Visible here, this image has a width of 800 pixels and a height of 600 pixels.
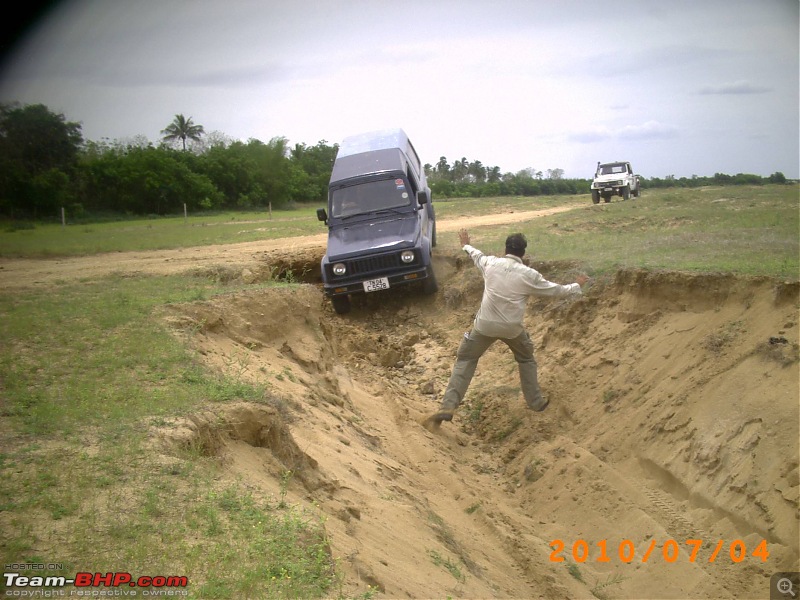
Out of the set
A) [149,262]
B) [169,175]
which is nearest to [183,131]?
[169,175]

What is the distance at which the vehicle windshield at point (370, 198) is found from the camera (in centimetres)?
1385

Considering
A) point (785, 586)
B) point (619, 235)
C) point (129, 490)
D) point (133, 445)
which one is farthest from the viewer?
point (619, 235)

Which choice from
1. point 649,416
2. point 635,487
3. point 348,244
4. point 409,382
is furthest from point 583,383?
point 348,244

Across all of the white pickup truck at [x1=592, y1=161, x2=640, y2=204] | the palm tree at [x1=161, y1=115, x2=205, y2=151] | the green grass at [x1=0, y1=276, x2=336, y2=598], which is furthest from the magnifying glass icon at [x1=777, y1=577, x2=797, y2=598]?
the palm tree at [x1=161, y1=115, x2=205, y2=151]

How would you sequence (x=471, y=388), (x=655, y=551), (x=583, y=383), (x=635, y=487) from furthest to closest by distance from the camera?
(x=471, y=388) < (x=583, y=383) < (x=635, y=487) < (x=655, y=551)

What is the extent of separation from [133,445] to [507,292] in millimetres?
4222

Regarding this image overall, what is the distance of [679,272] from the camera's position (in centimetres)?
904

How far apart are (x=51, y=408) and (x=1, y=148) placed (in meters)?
8.51

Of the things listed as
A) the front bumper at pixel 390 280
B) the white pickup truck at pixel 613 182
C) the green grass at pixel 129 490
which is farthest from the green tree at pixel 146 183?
the white pickup truck at pixel 613 182

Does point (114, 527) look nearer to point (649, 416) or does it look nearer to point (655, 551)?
point (655, 551)

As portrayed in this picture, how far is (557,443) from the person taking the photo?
8203mm

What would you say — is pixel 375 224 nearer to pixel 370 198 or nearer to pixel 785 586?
pixel 370 198

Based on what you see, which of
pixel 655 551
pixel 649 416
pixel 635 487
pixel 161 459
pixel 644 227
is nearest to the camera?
pixel 161 459

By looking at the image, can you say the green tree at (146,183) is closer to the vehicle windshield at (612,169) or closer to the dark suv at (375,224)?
the dark suv at (375,224)
